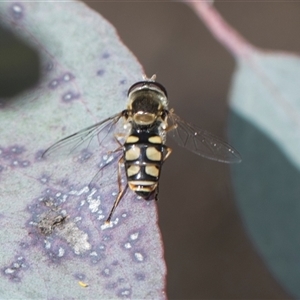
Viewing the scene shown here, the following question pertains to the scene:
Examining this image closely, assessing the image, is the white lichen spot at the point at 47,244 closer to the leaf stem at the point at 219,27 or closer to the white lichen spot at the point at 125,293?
the white lichen spot at the point at 125,293

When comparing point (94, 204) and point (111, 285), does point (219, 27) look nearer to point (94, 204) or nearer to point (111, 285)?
point (94, 204)

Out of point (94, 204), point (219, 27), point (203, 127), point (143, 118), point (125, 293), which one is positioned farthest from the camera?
point (203, 127)

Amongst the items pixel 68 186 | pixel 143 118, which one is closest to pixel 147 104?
pixel 143 118

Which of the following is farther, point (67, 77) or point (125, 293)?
point (67, 77)

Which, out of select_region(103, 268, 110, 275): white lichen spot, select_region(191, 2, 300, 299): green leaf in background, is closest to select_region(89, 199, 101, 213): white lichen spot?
select_region(103, 268, 110, 275): white lichen spot

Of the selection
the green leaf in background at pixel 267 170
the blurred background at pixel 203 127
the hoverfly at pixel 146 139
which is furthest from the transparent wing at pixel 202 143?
the blurred background at pixel 203 127

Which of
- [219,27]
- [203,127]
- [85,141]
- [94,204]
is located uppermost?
[203,127]

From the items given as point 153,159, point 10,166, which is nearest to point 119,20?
point 153,159
